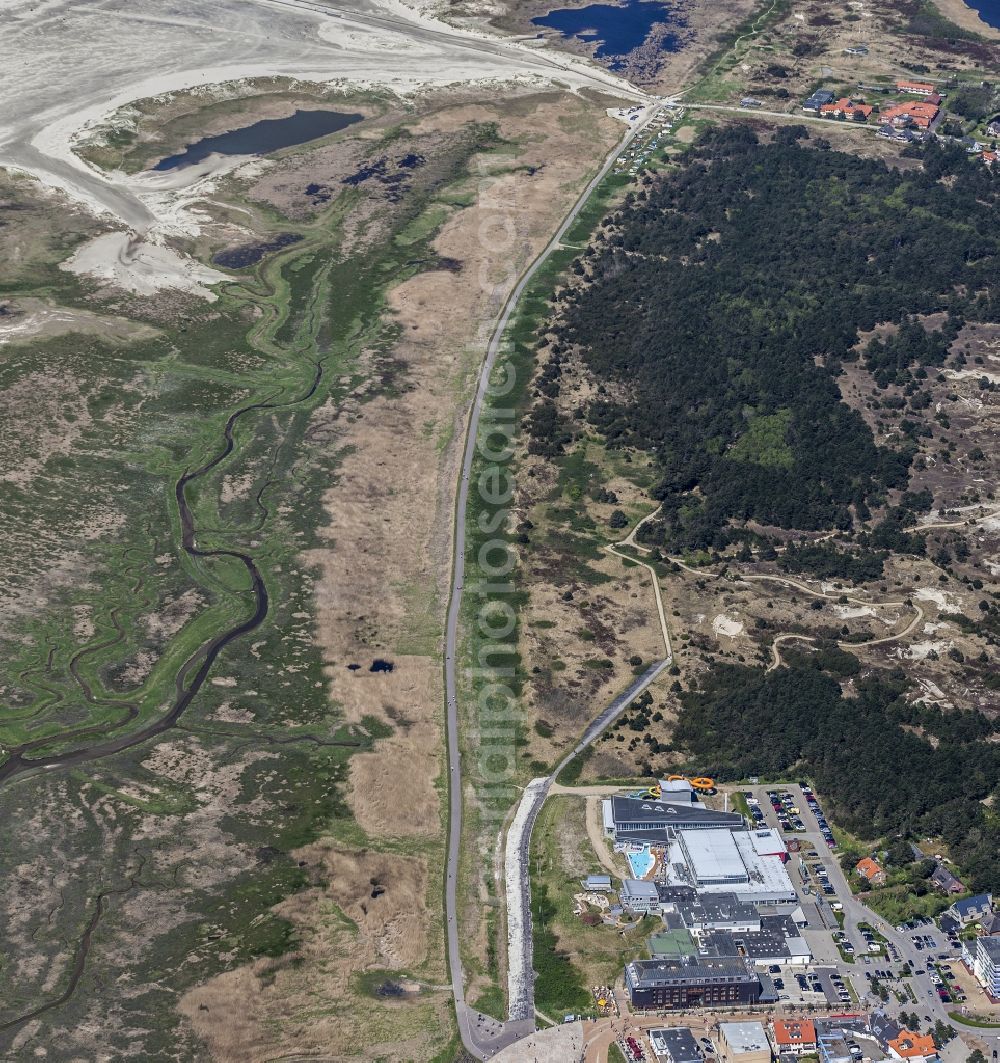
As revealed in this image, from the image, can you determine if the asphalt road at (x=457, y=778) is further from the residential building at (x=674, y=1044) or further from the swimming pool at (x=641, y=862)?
the swimming pool at (x=641, y=862)

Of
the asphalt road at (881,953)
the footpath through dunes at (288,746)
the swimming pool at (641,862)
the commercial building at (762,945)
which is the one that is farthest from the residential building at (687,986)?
the footpath through dunes at (288,746)

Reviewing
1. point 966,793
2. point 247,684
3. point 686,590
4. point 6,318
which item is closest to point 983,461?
point 686,590

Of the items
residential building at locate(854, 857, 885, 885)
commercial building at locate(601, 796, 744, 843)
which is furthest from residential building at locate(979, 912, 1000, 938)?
commercial building at locate(601, 796, 744, 843)

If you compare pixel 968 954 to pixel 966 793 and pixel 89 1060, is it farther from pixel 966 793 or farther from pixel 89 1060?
pixel 89 1060

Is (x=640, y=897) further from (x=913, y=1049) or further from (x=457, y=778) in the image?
(x=913, y=1049)

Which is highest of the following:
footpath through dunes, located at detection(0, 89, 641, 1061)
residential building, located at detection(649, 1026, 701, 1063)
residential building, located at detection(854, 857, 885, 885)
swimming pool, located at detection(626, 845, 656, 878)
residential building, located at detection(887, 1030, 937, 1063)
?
residential building, located at detection(887, 1030, 937, 1063)

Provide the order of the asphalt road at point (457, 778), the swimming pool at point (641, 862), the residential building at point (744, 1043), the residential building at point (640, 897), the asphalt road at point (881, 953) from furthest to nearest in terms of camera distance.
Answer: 1. the swimming pool at point (641, 862)
2. the residential building at point (640, 897)
3. the asphalt road at point (881, 953)
4. the asphalt road at point (457, 778)
5. the residential building at point (744, 1043)

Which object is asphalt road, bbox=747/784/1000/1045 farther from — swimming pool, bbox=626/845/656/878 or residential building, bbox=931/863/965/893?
swimming pool, bbox=626/845/656/878
